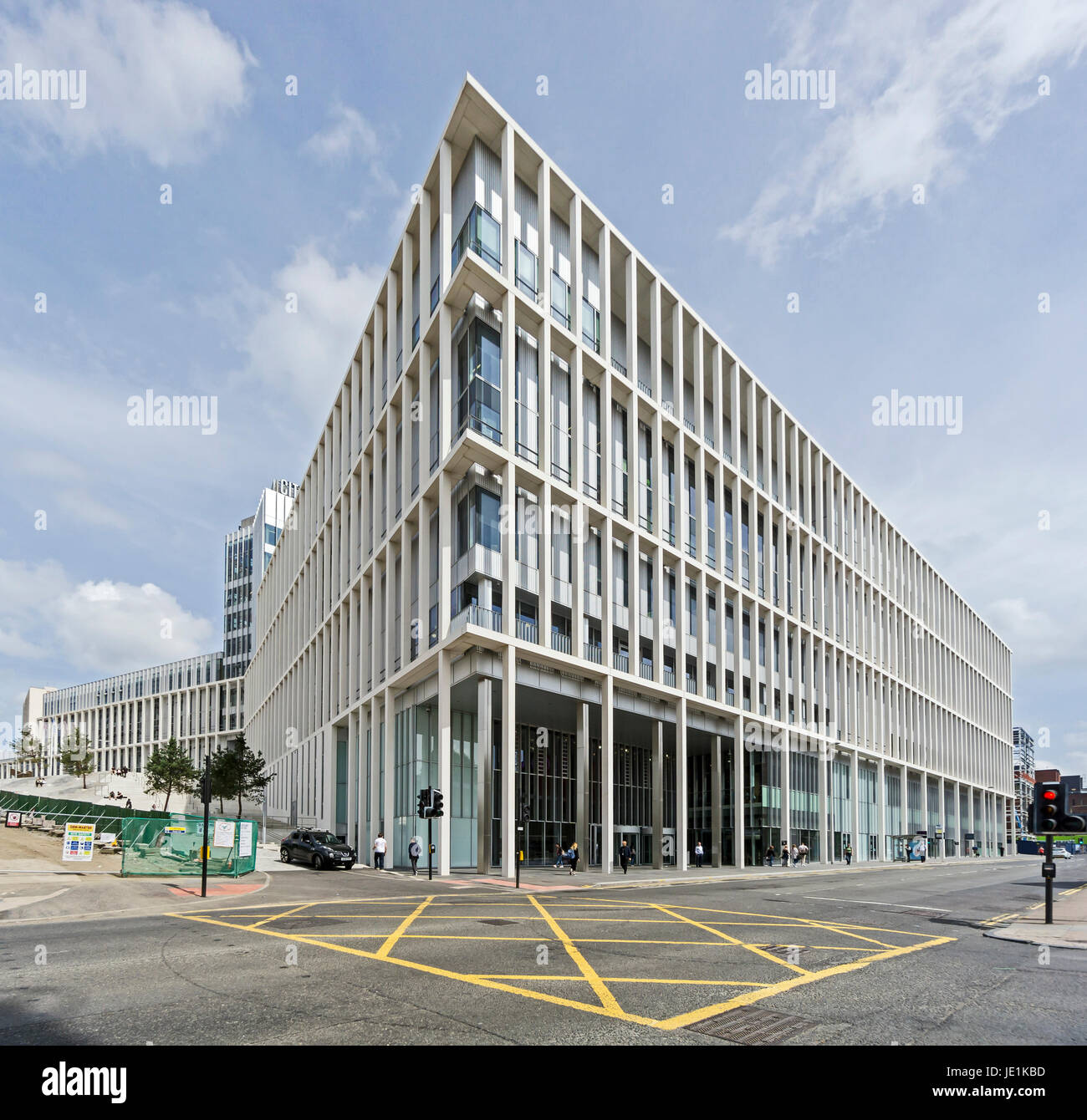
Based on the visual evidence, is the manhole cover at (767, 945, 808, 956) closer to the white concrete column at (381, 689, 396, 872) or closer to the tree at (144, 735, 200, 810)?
the white concrete column at (381, 689, 396, 872)

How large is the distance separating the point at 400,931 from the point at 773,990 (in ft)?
25.0

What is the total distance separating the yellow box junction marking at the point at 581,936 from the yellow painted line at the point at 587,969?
0.01m

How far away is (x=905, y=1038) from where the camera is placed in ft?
26.4

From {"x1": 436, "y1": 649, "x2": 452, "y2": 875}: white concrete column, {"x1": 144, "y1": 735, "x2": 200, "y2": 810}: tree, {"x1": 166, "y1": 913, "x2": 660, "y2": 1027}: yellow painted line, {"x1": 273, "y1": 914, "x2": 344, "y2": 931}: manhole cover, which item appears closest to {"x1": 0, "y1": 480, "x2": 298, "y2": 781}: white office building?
{"x1": 144, "y1": 735, "x2": 200, "y2": 810}: tree

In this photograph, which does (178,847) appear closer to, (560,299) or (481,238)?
(481,238)

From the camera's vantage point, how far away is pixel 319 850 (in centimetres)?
3528

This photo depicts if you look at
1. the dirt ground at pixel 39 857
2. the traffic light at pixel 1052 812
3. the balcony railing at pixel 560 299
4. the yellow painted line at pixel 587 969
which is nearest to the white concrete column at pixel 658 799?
the balcony railing at pixel 560 299

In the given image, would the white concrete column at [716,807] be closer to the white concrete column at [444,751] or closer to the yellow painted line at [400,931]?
the white concrete column at [444,751]

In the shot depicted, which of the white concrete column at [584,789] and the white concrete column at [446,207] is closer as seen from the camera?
the white concrete column at [584,789]

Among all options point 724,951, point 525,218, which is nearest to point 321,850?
point 724,951

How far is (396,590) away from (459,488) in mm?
10072

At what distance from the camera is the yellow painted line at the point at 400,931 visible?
515 inches

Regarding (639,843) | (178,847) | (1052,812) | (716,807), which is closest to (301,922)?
(178,847)
